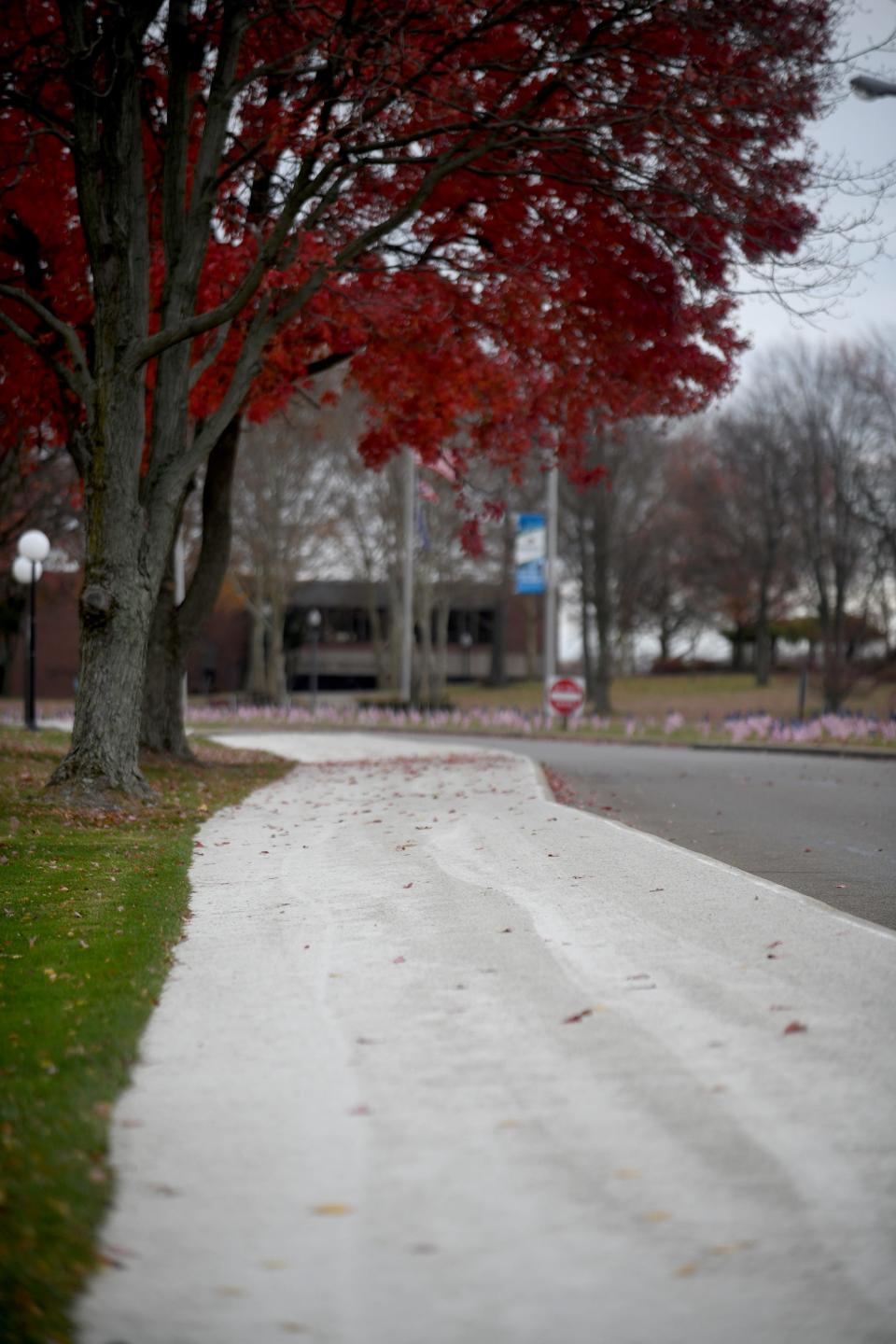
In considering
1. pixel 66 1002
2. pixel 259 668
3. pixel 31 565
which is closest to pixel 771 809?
pixel 66 1002

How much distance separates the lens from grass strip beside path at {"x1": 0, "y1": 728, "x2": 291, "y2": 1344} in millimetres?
3162

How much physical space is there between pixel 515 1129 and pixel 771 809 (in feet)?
32.4

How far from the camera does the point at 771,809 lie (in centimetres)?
1339

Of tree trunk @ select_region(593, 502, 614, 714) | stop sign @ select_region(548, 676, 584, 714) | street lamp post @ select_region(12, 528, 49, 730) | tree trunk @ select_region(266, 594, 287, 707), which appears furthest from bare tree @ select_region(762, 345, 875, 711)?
street lamp post @ select_region(12, 528, 49, 730)

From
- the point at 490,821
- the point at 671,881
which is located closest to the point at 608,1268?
the point at 671,881

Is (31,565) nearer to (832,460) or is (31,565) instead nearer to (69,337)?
(69,337)

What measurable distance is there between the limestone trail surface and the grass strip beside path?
99 mm

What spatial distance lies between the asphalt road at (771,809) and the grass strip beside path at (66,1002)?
394cm

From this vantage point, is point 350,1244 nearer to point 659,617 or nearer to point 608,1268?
point 608,1268

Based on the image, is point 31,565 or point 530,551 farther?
point 530,551

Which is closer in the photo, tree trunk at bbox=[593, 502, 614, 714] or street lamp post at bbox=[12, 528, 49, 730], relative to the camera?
street lamp post at bbox=[12, 528, 49, 730]

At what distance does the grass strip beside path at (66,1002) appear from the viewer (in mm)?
3162

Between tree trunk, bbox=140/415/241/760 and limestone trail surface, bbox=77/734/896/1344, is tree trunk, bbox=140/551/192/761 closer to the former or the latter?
tree trunk, bbox=140/415/241/760

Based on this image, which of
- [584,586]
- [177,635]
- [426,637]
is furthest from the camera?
[426,637]
